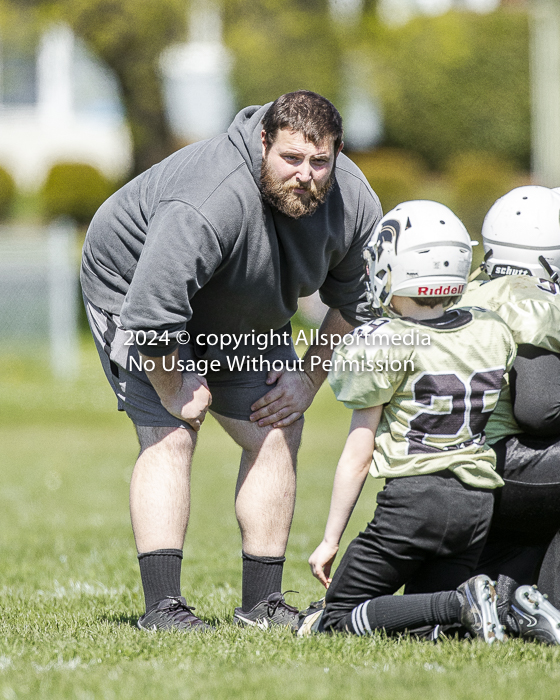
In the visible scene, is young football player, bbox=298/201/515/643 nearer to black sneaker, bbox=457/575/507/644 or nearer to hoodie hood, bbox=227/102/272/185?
black sneaker, bbox=457/575/507/644

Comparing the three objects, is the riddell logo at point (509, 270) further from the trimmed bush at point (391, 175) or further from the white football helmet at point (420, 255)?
the trimmed bush at point (391, 175)

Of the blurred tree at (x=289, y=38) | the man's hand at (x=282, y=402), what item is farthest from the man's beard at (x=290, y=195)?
the blurred tree at (x=289, y=38)

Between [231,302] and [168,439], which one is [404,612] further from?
[231,302]

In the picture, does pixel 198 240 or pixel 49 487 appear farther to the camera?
pixel 49 487

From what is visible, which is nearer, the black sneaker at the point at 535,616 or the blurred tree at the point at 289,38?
the black sneaker at the point at 535,616

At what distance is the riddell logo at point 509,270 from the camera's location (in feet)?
12.9

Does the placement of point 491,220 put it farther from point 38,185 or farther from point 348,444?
point 38,185

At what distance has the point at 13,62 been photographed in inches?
1208

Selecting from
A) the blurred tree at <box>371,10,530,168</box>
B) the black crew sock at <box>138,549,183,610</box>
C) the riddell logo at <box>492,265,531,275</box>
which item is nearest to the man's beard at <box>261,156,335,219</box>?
the riddell logo at <box>492,265,531,275</box>

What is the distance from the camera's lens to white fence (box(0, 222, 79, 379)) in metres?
17.3

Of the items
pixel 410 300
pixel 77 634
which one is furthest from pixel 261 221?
pixel 77 634

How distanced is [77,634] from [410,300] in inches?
70.8

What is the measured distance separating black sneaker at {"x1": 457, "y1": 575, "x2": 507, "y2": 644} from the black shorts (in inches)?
53.5

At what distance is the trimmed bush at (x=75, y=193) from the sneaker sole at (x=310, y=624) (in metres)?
23.5
